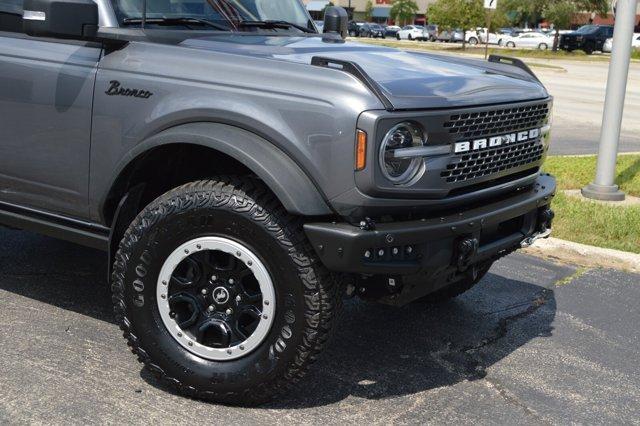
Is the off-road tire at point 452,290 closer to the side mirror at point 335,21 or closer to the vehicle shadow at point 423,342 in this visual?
the vehicle shadow at point 423,342

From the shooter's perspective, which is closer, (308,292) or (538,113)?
(308,292)

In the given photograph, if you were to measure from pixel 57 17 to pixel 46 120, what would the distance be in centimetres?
53

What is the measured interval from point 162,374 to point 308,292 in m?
→ 0.78

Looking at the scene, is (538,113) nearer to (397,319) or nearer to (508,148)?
(508,148)

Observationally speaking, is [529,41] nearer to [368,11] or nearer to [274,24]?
[368,11]

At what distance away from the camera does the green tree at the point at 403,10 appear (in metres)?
89.2

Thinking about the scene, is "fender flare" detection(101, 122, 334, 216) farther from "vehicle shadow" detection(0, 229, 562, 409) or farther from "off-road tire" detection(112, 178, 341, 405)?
"vehicle shadow" detection(0, 229, 562, 409)

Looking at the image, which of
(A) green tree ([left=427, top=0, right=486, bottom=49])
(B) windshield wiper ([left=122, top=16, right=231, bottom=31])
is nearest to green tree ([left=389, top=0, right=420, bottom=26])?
(A) green tree ([left=427, top=0, right=486, bottom=49])

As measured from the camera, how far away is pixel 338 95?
10.8 feet

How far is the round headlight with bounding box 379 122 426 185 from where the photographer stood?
129 inches

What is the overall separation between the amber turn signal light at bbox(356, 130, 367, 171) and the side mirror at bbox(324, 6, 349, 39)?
2.65 m

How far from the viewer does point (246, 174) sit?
3.69m

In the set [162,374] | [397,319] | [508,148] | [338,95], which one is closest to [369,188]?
[338,95]

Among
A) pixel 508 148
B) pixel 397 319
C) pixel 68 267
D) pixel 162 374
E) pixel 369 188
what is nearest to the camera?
pixel 369 188
